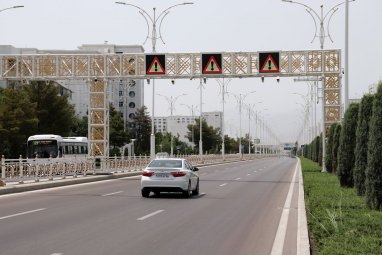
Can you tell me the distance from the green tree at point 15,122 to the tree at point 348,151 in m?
39.6

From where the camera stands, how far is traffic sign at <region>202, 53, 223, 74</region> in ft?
132

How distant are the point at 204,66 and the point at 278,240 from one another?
3013 centimetres

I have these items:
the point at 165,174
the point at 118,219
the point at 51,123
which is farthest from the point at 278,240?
the point at 51,123

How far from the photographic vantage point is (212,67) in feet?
132

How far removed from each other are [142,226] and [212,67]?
93.6ft

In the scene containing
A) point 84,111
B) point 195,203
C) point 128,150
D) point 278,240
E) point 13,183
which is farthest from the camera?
point 84,111

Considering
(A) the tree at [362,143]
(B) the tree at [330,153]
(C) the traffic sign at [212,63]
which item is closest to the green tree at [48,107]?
(C) the traffic sign at [212,63]

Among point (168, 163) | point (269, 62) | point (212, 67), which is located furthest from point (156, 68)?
point (168, 163)

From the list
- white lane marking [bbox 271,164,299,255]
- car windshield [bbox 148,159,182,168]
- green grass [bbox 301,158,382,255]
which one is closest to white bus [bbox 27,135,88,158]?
car windshield [bbox 148,159,182,168]

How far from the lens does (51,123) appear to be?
3014 inches

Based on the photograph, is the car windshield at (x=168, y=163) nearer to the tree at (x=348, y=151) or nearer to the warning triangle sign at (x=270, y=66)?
the tree at (x=348, y=151)

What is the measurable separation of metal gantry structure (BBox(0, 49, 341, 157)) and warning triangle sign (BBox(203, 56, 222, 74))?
0.30 m

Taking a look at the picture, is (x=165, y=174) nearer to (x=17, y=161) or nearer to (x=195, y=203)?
(x=195, y=203)

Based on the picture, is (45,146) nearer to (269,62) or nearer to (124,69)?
(124,69)
